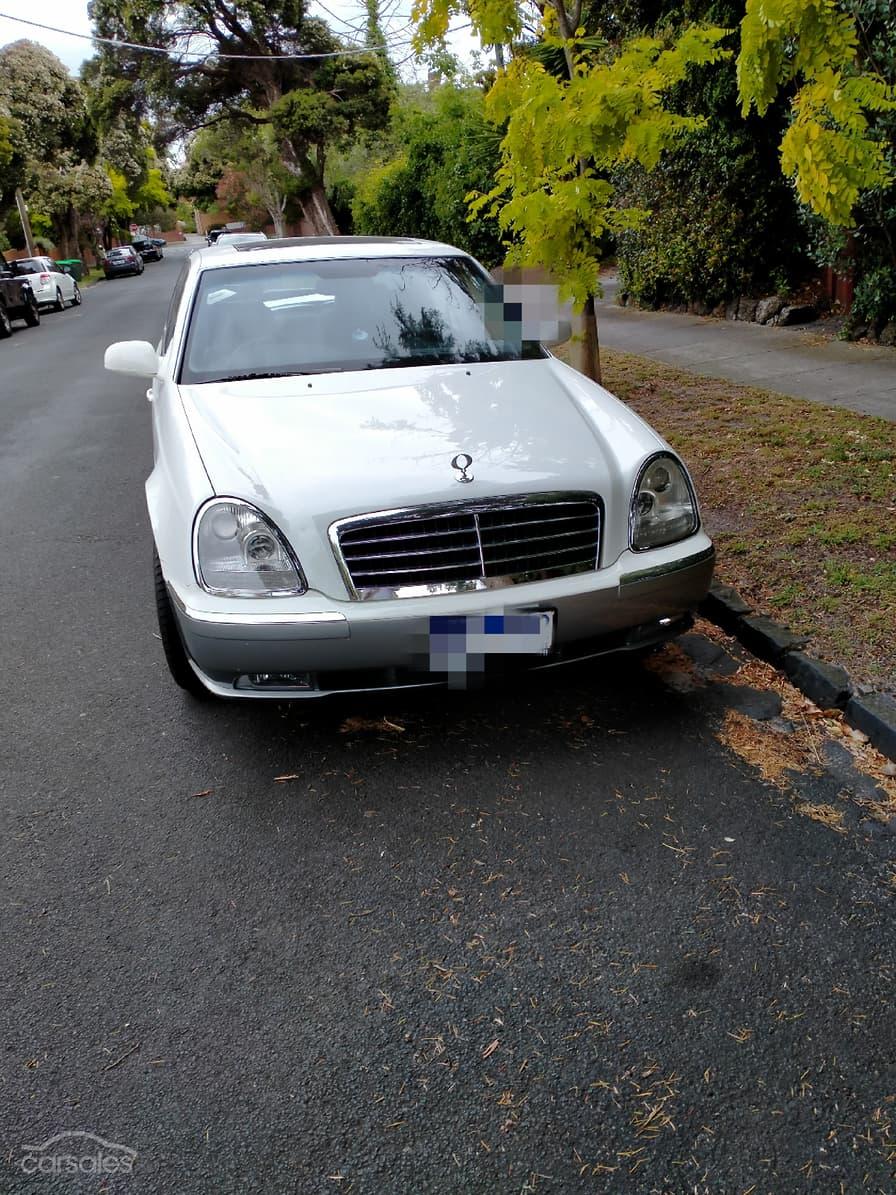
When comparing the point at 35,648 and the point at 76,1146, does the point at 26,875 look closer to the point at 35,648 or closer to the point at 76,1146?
the point at 76,1146

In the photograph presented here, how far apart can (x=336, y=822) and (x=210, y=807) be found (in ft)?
1.47

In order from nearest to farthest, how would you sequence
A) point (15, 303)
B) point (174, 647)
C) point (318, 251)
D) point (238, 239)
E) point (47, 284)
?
1. point (174, 647)
2. point (318, 251)
3. point (238, 239)
4. point (15, 303)
5. point (47, 284)

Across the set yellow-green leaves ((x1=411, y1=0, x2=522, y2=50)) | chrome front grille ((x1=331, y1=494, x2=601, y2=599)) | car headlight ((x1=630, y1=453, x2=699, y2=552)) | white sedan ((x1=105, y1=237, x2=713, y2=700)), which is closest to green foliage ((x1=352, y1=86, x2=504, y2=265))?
yellow-green leaves ((x1=411, y1=0, x2=522, y2=50))

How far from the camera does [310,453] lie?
326 centimetres

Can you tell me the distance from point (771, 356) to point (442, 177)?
9830 mm

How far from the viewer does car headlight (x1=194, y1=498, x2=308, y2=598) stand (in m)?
3.04

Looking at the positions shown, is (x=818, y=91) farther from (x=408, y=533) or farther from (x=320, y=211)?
(x=320, y=211)

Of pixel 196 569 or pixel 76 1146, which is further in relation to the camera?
pixel 196 569

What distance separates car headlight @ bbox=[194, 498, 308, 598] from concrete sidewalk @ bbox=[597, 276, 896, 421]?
5.24 metres

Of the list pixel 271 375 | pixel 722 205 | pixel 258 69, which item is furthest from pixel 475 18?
pixel 258 69

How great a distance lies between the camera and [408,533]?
304cm

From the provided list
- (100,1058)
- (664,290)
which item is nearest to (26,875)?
(100,1058)

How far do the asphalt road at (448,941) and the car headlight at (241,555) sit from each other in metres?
0.69

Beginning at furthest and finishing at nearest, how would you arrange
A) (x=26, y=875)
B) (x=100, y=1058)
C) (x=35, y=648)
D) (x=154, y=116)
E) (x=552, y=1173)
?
1. (x=154, y=116)
2. (x=35, y=648)
3. (x=26, y=875)
4. (x=100, y=1058)
5. (x=552, y=1173)
